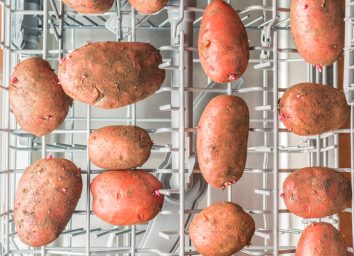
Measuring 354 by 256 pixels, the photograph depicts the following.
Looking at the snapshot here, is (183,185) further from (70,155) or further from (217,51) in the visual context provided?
(70,155)

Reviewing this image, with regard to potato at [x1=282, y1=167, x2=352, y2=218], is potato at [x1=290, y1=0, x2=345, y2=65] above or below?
above

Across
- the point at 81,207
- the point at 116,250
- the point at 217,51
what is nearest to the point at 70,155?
the point at 81,207

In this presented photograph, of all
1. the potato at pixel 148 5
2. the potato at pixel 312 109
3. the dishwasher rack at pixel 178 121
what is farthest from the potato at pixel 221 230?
the potato at pixel 148 5

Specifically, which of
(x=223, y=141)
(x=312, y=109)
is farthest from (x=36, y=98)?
(x=312, y=109)

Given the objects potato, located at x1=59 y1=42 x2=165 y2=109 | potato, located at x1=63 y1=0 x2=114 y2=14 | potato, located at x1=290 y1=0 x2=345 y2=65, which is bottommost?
potato, located at x1=59 y1=42 x2=165 y2=109

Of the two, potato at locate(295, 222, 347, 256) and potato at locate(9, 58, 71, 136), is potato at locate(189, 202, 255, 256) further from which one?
potato at locate(9, 58, 71, 136)

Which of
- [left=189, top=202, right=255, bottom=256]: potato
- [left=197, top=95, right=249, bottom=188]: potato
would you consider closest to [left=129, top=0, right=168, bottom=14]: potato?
[left=197, top=95, right=249, bottom=188]: potato
